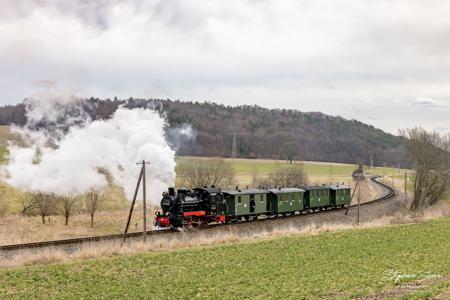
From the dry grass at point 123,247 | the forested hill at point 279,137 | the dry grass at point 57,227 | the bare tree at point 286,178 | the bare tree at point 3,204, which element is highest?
the forested hill at point 279,137

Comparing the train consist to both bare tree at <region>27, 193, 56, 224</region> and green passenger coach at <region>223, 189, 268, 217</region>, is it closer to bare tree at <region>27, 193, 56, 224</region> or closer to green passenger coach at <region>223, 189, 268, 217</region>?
green passenger coach at <region>223, 189, 268, 217</region>

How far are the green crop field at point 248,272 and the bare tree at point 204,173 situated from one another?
1240 inches

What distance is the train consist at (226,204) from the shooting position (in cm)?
3191

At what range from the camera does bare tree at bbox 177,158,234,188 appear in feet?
185

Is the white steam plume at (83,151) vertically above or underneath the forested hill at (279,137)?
underneath

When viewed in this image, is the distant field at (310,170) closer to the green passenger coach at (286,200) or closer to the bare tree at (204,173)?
the bare tree at (204,173)

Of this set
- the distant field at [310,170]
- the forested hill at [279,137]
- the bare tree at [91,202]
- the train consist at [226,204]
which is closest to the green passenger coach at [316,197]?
the train consist at [226,204]

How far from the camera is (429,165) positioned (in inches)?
2217

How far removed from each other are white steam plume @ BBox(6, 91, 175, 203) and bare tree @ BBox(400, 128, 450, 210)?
3441cm

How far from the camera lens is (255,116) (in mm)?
192250

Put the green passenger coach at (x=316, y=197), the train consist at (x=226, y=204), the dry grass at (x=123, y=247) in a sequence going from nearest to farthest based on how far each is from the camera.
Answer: the dry grass at (x=123, y=247) → the train consist at (x=226, y=204) → the green passenger coach at (x=316, y=197)

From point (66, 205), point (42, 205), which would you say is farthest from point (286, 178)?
point (42, 205)

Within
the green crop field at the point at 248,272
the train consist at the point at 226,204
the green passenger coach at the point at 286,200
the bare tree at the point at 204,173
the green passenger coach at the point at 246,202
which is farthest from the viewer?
the bare tree at the point at 204,173

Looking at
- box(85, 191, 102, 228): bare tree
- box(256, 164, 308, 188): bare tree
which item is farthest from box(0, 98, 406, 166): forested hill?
box(85, 191, 102, 228): bare tree
